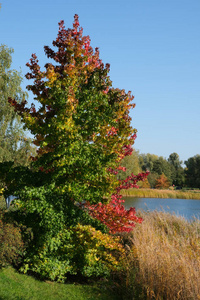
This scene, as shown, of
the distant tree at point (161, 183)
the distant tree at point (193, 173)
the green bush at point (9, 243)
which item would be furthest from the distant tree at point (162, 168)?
the green bush at point (9, 243)

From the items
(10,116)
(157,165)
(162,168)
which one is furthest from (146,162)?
(10,116)

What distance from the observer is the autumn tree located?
7.18 meters

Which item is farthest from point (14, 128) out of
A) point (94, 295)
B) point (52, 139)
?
point (94, 295)

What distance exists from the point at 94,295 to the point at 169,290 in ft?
6.47

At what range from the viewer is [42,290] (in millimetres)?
6914

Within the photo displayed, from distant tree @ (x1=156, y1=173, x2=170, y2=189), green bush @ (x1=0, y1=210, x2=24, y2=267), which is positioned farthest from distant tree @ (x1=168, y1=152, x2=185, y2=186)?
green bush @ (x1=0, y1=210, x2=24, y2=267)

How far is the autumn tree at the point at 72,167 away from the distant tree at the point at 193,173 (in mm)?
68581

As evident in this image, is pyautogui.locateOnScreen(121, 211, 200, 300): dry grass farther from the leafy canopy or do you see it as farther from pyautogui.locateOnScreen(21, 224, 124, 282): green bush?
the leafy canopy

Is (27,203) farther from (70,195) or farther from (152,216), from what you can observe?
(152,216)

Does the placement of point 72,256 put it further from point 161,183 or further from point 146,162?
point 146,162

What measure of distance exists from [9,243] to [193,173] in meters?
74.2

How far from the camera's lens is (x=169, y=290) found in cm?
588

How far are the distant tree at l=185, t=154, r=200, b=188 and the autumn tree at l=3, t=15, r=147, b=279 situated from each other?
68.6m

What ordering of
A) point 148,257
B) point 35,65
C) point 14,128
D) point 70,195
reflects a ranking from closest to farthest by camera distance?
point 148,257 < point 70,195 < point 35,65 < point 14,128
